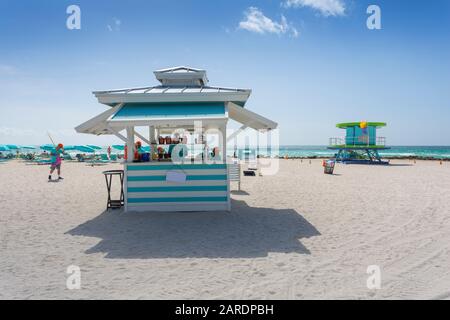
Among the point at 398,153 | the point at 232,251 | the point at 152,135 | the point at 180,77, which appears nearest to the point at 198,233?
the point at 232,251

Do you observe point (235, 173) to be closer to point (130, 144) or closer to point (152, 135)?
point (152, 135)

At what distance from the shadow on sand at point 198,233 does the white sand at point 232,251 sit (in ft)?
0.08

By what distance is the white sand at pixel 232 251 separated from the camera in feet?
12.4

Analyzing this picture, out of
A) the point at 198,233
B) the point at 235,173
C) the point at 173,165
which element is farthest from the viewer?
the point at 235,173

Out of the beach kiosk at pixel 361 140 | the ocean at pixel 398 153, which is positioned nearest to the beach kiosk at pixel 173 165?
the beach kiosk at pixel 361 140

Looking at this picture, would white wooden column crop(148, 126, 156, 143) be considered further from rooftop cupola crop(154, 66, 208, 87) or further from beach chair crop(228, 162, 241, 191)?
beach chair crop(228, 162, 241, 191)

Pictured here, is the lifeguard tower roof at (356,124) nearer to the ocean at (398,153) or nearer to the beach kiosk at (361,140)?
the beach kiosk at (361,140)

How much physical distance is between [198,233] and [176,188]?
2181 millimetres

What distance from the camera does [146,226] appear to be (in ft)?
22.1

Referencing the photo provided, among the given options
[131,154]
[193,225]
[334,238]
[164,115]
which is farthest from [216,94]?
[334,238]

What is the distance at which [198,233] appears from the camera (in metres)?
6.19

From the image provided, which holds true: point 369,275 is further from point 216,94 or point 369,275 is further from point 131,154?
point 131,154

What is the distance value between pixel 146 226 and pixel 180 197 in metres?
1.55
